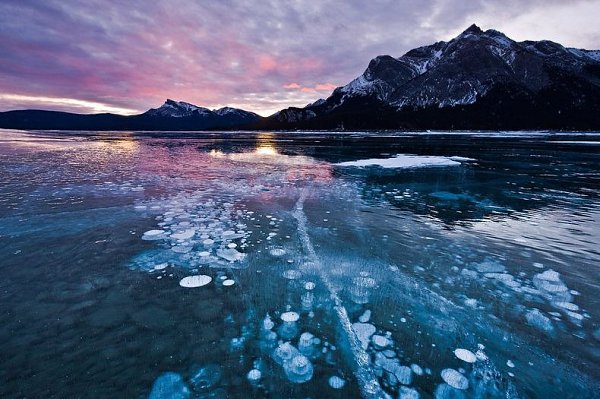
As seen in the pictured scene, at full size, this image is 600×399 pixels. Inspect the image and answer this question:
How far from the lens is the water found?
348 centimetres

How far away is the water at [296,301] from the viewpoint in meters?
3.48

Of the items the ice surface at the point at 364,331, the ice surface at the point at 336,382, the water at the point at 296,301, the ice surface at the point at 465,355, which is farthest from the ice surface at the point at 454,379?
the ice surface at the point at 336,382

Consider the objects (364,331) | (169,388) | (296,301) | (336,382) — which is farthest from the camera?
(296,301)

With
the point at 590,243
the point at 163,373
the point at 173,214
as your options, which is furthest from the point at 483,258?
the point at 173,214

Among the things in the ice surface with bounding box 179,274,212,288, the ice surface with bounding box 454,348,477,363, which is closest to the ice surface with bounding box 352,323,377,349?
the ice surface with bounding box 454,348,477,363

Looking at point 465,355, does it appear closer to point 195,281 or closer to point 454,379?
point 454,379

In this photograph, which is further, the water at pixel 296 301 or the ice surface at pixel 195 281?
the ice surface at pixel 195 281

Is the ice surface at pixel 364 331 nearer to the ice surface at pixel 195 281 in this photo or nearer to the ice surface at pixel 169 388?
the ice surface at pixel 169 388

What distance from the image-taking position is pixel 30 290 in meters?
5.10

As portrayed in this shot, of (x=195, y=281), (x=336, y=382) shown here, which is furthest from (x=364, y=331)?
(x=195, y=281)

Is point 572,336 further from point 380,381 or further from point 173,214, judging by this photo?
point 173,214

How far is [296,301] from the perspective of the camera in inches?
197

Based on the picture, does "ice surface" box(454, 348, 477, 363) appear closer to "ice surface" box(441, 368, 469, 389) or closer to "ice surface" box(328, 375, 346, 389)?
"ice surface" box(441, 368, 469, 389)

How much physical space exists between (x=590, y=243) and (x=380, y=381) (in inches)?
295
